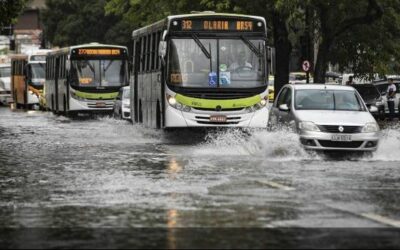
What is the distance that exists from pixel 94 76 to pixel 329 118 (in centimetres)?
2747

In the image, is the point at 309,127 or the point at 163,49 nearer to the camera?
the point at 309,127

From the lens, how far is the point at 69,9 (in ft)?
323

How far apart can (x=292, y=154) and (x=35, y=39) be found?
3936 inches

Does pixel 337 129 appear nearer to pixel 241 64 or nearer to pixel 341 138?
pixel 341 138

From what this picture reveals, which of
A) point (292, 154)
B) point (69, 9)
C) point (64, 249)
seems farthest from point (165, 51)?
point (69, 9)

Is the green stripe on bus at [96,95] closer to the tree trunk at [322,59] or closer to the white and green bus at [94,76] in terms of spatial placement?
the white and green bus at [94,76]

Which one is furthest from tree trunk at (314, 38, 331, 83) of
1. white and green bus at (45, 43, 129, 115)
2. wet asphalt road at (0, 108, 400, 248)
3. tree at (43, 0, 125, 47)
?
tree at (43, 0, 125, 47)

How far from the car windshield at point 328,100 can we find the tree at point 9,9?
19.4m

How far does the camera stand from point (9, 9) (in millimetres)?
40938

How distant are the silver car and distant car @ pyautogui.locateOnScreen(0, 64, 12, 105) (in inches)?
2393

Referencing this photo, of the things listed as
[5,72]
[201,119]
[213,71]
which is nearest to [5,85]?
[5,72]

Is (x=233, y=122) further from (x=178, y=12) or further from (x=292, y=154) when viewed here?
(x=178, y=12)

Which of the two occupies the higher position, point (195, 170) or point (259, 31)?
point (259, 31)

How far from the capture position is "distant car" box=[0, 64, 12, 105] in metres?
83.1
